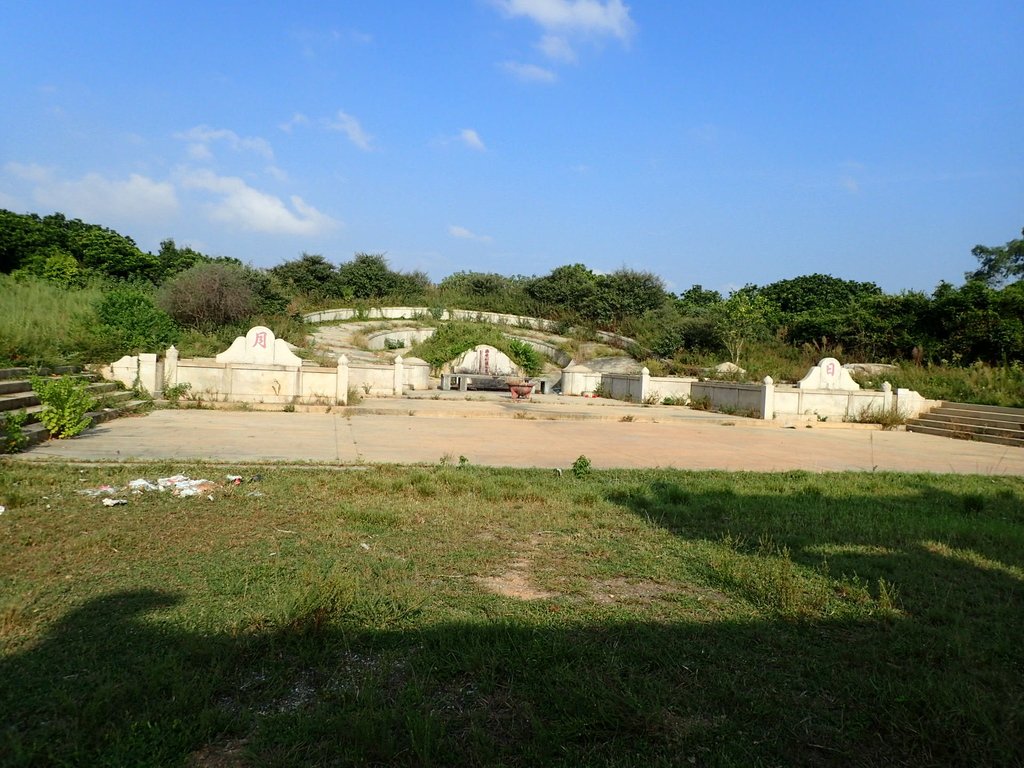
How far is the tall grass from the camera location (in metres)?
14.2

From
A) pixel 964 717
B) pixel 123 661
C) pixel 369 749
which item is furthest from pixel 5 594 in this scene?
pixel 964 717

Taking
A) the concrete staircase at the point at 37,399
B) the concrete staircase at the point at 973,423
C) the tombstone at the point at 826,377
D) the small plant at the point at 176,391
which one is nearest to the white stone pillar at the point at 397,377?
the small plant at the point at 176,391

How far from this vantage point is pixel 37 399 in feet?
36.6

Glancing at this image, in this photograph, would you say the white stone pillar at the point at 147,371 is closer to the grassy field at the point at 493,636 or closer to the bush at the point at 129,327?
the bush at the point at 129,327

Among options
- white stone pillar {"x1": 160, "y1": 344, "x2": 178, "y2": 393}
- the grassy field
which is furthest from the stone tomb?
the grassy field

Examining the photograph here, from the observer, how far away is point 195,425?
1265cm

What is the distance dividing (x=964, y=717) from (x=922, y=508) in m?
5.24

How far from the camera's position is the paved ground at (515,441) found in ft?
31.8

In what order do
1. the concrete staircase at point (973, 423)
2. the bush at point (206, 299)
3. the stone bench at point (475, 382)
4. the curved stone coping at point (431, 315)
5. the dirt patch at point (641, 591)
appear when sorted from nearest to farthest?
the dirt patch at point (641, 591), the concrete staircase at point (973, 423), the bush at point (206, 299), the stone bench at point (475, 382), the curved stone coping at point (431, 315)

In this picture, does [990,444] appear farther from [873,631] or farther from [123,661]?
Answer: [123,661]

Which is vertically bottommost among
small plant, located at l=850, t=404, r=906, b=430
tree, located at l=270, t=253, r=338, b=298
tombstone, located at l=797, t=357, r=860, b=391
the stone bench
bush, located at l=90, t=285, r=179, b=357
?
small plant, located at l=850, t=404, r=906, b=430

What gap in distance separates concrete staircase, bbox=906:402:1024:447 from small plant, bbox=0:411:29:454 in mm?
19684

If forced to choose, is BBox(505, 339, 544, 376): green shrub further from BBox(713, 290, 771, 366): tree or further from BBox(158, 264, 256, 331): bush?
BBox(158, 264, 256, 331): bush

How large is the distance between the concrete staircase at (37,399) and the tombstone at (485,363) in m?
15.3
